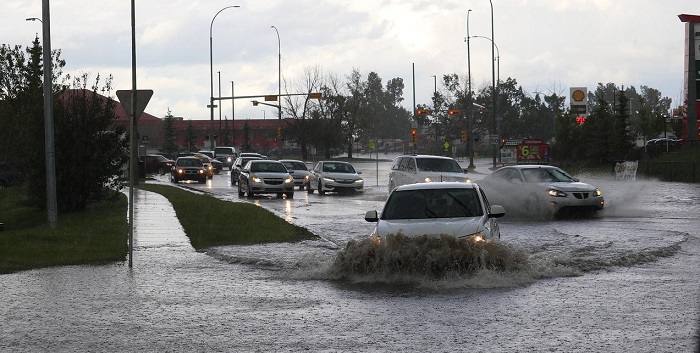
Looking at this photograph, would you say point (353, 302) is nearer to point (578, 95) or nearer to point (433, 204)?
point (433, 204)

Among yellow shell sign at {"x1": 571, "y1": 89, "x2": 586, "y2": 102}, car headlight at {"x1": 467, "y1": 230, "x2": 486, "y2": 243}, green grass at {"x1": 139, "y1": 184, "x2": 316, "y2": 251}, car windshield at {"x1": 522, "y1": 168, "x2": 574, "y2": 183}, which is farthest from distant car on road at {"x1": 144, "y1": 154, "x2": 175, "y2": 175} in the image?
car headlight at {"x1": 467, "y1": 230, "x2": 486, "y2": 243}

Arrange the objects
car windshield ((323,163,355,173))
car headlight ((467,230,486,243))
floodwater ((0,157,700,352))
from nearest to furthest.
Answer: floodwater ((0,157,700,352)) → car headlight ((467,230,486,243)) → car windshield ((323,163,355,173))

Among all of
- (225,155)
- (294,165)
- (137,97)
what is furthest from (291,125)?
(137,97)

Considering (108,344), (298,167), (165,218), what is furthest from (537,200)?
(298,167)

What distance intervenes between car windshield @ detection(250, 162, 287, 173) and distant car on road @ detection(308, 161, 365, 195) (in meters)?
2.33

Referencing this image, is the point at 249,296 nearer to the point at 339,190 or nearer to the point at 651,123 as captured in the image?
the point at 339,190

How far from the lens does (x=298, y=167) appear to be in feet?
175

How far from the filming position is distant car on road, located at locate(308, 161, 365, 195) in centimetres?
4588

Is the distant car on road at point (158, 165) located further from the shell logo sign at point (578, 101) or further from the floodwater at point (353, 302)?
the floodwater at point (353, 302)

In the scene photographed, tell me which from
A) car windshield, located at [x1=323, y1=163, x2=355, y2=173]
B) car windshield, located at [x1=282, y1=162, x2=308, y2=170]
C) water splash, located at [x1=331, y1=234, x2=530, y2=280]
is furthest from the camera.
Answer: car windshield, located at [x1=282, y1=162, x2=308, y2=170]

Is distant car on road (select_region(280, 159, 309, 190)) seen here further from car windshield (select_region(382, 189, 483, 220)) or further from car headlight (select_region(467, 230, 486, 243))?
car headlight (select_region(467, 230, 486, 243))

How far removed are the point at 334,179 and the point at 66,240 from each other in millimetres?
24468

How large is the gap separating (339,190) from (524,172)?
18.1 meters

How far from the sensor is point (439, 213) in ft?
51.5
